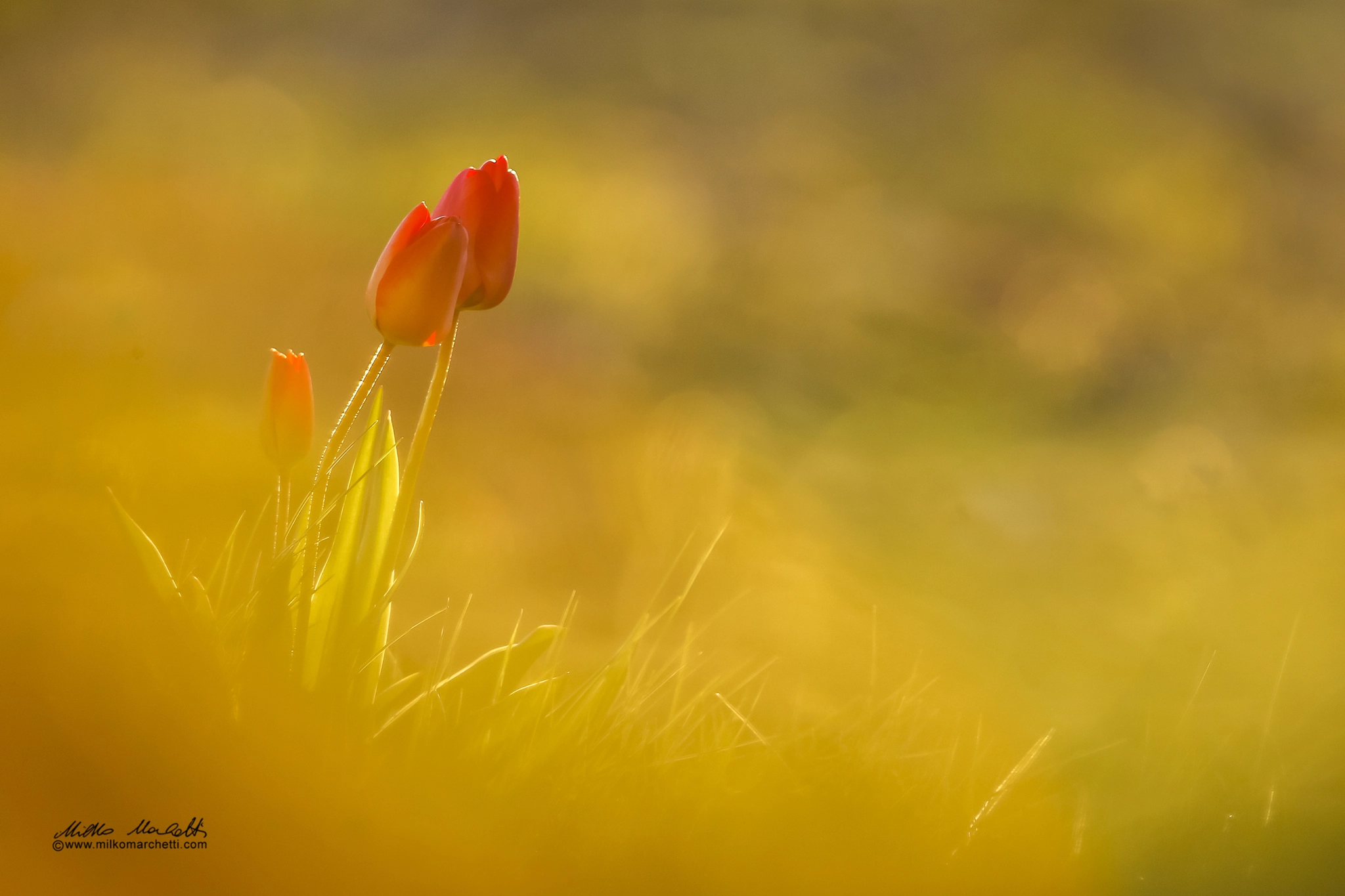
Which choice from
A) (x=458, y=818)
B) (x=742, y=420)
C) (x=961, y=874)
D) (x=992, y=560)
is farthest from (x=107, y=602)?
(x=742, y=420)

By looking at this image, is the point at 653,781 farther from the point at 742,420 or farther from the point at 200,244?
the point at 200,244
